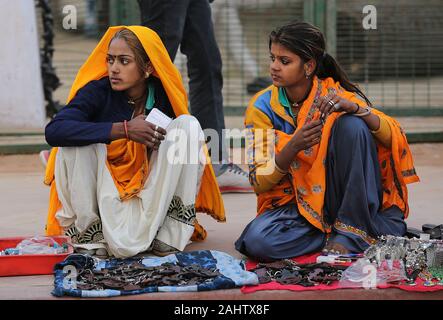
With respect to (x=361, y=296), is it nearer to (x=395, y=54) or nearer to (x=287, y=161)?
(x=287, y=161)

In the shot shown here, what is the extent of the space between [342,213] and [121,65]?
1.19 meters

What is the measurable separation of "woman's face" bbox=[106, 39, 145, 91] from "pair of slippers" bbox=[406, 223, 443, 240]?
144cm

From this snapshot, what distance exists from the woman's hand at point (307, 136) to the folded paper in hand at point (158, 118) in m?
0.59

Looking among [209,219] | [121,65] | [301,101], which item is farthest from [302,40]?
[209,219]

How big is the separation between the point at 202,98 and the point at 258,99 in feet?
5.34

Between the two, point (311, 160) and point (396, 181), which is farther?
point (396, 181)

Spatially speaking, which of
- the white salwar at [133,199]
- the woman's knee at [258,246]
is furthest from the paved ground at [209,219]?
the white salwar at [133,199]

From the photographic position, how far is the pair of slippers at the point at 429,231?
4.80 meters

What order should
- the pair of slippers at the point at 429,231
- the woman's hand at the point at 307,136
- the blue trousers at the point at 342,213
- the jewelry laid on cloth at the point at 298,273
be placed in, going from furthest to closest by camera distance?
the pair of slippers at the point at 429,231 < the blue trousers at the point at 342,213 < the woman's hand at the point at 307,136 < the jewelry laid on cloth at the point at 298,273

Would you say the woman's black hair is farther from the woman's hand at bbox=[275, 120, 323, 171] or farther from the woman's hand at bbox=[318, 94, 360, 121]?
the woman's hand at bbox=[275, 120, 323, 171]

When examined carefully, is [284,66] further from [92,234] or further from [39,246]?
[39,246]

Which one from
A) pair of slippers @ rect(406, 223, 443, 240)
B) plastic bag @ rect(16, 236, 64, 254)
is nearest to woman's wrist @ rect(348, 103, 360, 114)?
pair of slippers @ rect(406, 223, 443, 240)

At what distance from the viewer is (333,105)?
15.1 ft

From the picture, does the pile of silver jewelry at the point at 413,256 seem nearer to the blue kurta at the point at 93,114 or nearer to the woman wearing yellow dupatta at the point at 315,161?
the woman wearing yellow dupatta at the point at 315,161
